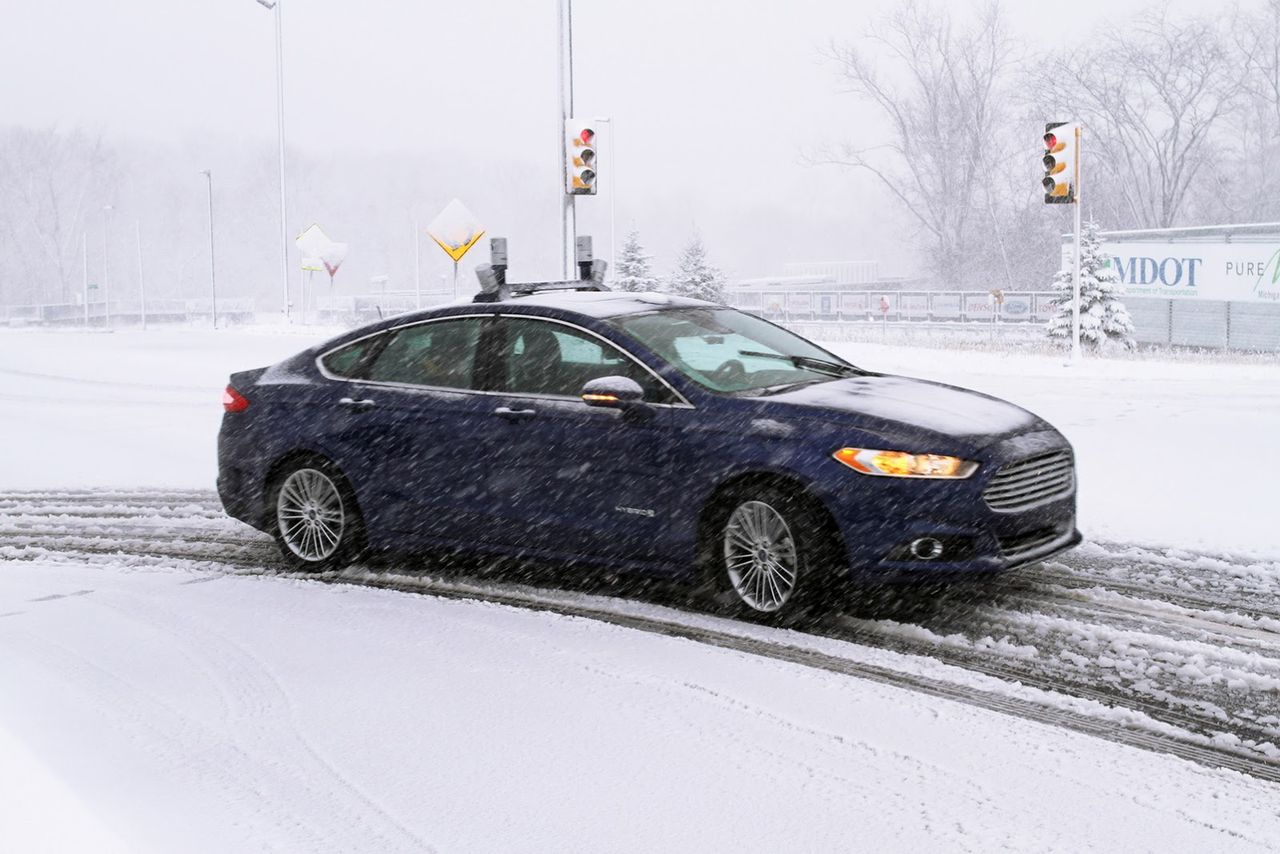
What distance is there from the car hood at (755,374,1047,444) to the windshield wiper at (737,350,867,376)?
0.91ft

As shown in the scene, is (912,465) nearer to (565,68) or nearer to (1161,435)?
(1161,435)

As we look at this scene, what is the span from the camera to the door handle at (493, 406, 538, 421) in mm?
6906

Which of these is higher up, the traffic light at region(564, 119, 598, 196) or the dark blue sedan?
the traffic light at region(564, 119, 598, 196)

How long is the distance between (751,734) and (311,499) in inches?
153

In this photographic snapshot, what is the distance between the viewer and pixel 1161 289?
3009 centimetres

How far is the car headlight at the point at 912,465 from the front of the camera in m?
5.92

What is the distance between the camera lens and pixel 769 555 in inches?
243

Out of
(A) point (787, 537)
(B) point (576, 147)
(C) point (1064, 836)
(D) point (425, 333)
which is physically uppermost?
(B) point (576, 147)

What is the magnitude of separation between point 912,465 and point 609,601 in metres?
1.79

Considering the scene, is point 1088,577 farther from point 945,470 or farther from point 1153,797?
point 1153,797

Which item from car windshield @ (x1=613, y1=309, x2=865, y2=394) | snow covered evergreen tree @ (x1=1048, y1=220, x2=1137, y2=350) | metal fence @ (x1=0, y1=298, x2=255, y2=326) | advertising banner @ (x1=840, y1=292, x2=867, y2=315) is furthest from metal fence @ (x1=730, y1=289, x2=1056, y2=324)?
car windshield @ (x1=613, y1=309, x2=865, y2=394)

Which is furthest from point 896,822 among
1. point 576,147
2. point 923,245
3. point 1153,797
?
point 923,245

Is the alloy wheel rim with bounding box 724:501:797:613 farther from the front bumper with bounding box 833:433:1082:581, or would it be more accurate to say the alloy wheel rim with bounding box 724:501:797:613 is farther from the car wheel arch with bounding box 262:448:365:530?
the car wheel arch with bounding box 262:448:365:530

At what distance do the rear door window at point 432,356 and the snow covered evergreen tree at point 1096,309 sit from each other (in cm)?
2244
